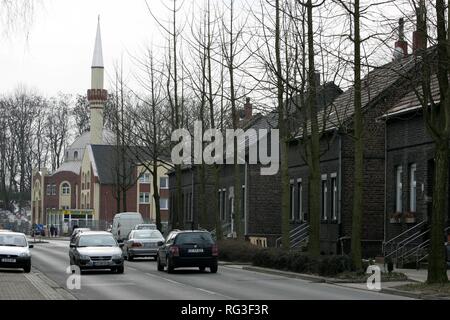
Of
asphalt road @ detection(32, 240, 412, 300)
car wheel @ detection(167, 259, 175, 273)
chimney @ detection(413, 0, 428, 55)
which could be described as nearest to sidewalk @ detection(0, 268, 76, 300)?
asphalt road @ detection(32, 240, 412, 300)

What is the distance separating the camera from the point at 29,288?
83.1 ft

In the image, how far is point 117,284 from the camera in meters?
28.6

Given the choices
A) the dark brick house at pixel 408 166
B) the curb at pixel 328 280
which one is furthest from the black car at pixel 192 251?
the dark brick house at pixel 408 166

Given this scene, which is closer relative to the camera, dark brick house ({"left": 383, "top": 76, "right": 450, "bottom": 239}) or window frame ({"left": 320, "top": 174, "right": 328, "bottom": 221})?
dark brick house ({"left": 383, "top": 76, "right": 450, "bottom": 239})

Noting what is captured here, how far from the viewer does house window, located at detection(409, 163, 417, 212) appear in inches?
1580

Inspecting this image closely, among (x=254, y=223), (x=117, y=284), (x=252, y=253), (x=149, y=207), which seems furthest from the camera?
(x=149, y=207)

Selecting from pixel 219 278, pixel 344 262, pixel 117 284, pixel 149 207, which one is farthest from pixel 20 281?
pixel 149 207

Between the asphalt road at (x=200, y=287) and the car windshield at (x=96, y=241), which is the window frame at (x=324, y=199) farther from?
the car windshield at (x=96, y=241)

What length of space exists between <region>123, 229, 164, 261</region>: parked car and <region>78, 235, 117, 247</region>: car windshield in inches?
425

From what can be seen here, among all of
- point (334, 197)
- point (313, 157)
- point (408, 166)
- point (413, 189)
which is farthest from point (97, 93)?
point (313, 157)

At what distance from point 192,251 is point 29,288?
10683mm

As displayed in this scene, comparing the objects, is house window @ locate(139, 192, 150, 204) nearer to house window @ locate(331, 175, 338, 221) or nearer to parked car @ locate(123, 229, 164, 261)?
parked car @ locate(123, 229, 164, 261)

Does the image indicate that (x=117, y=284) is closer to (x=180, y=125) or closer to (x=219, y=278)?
(x=219, y=278)
